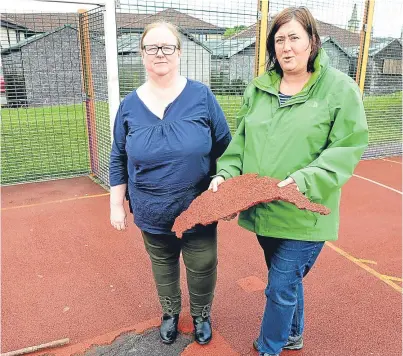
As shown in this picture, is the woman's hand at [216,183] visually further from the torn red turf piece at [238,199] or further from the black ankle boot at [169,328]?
the black ankle boot at [169,328]

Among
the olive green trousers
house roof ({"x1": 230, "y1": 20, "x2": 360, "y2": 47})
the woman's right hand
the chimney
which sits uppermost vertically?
the chimney

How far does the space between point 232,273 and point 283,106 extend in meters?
1.89

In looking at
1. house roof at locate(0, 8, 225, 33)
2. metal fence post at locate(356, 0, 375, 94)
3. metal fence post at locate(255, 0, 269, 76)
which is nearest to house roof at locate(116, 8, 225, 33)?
house roof at locate(0, 8, 225, 33)

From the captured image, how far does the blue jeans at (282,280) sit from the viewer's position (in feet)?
6.09

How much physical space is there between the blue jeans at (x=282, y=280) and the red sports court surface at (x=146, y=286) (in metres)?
0.36

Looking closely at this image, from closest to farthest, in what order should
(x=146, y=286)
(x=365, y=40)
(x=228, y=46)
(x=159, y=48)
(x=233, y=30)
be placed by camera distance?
(x=159, y=48) → (x=146, y=286) → (x=233, y=30) → (x=228, y=46) → (x=365, y=40)

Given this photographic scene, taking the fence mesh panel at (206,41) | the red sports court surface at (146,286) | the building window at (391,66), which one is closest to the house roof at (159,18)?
the fence mesh panel at (206,41)

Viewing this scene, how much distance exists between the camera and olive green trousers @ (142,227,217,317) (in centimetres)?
220

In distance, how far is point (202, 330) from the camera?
2398 mm

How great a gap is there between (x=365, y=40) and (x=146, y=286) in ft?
19.6

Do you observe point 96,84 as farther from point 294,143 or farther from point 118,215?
point 294,143

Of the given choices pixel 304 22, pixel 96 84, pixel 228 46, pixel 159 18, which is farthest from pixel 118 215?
pixel 228 46

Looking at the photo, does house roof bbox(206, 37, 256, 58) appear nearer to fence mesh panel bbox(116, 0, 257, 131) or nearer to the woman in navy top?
fence mesh panel bbox(116, 0, 257, 131)

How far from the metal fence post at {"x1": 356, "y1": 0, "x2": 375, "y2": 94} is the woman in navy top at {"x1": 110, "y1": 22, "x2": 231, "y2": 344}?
5732 millimetres
